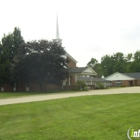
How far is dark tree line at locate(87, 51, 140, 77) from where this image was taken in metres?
97.5

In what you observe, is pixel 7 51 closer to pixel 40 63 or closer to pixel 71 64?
pixel 40 63

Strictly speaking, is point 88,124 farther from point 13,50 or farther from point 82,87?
point 13,50

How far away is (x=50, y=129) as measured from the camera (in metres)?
8.21

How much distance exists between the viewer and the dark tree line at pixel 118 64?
320 feet

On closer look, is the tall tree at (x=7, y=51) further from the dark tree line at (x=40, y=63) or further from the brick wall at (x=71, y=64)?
the brick wall at (x=71, y=64)

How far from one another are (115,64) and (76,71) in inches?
2304

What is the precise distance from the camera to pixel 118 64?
323ft

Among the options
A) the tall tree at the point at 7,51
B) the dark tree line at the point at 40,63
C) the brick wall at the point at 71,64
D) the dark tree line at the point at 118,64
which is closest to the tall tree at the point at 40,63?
the dark tree line at the point at 40,63

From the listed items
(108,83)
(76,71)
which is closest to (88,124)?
(76,71)

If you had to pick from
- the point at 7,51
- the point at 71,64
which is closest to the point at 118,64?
the point at 71,64

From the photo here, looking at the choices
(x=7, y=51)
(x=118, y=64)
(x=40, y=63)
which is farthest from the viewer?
(x=118, y=64)

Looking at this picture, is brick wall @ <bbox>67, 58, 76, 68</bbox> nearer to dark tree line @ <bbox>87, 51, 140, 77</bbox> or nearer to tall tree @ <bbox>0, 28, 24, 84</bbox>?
tall tree @ <bbox>0, 28, 24, 84</bbox>

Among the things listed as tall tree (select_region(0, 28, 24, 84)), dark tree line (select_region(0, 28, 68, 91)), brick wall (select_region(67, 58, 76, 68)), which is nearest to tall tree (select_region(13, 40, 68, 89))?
dark tree line (select_region(0, 28, 68, 91))

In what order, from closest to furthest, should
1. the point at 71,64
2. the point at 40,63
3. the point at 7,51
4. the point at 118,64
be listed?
the point at 40,63
the point at 7,51
the point at 71,64
the point at 118,64
